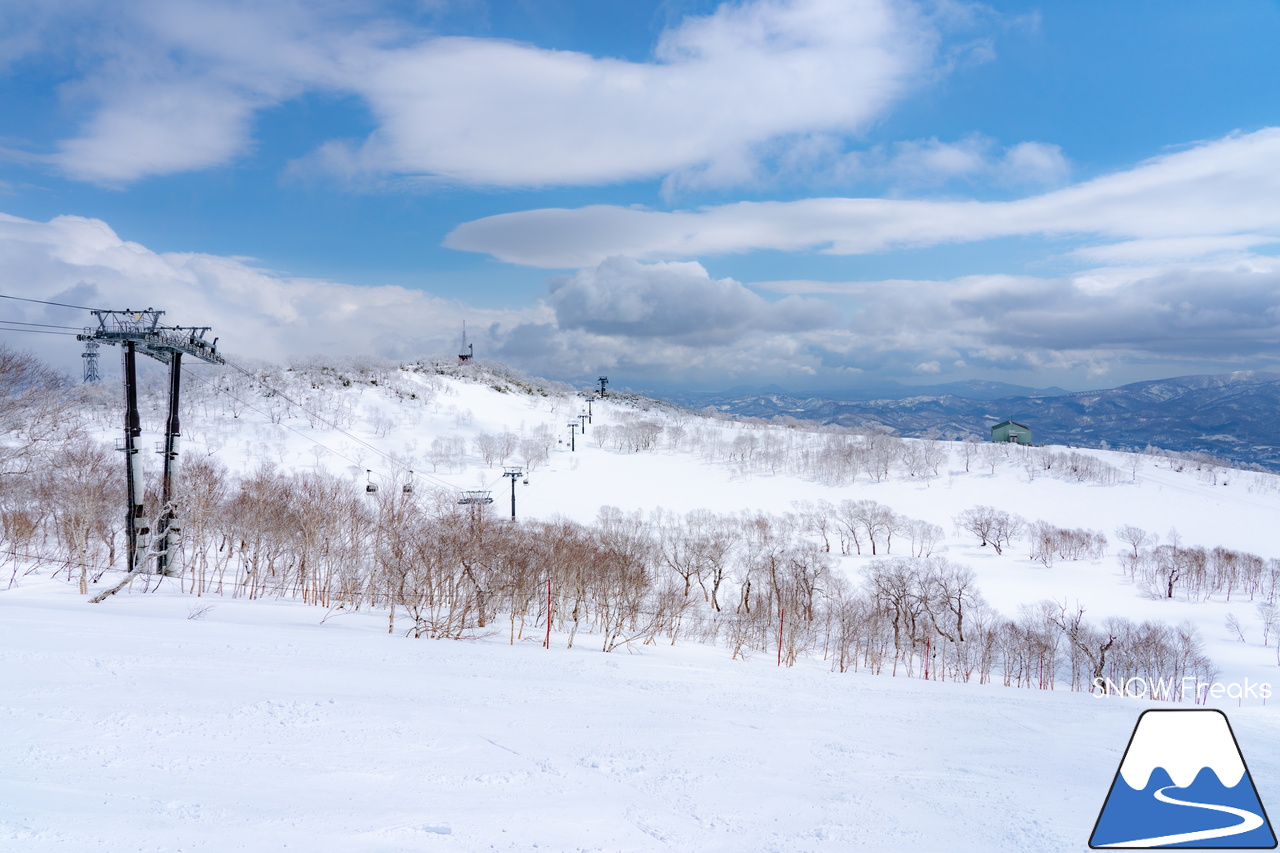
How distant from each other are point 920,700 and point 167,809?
1542 cm

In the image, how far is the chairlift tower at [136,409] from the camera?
25438 millimetres

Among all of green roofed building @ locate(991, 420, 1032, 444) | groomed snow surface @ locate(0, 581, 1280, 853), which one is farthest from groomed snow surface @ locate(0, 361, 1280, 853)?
green roofed building @ locate(991, 420, 1032, 444)

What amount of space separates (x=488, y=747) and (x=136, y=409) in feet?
86.3

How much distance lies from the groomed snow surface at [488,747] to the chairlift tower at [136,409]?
5.32m

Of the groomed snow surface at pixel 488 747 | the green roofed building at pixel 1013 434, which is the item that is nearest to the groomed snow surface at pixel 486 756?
the groomed snow surface at pixel 488 747

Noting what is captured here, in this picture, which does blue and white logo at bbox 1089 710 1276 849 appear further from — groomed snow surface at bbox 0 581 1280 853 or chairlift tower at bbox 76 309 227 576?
chairlift tower at bbox 76 309 227 576

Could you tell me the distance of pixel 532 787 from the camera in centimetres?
790

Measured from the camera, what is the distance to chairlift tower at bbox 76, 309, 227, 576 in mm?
25438

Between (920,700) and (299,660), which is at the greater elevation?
(299,660)

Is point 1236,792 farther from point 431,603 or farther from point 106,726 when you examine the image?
point 431,603

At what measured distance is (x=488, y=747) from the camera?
912 cm

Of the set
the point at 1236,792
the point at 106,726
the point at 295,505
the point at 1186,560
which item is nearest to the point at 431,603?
the point at 106,726

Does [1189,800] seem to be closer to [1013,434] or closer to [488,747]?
[488,747]

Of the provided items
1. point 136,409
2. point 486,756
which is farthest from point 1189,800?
point 136,409
